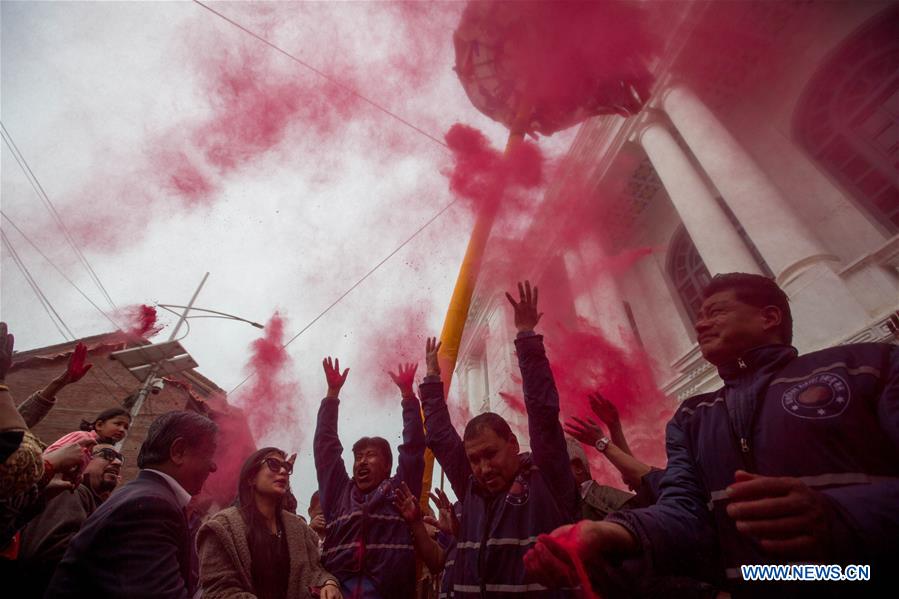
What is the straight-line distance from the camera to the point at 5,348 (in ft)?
6.76

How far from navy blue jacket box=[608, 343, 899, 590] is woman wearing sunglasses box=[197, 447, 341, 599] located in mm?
2226

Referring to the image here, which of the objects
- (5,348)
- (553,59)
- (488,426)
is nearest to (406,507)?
(488,426)

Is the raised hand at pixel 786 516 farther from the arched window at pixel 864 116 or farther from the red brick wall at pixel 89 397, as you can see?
the red brick wall at pixel 89 397

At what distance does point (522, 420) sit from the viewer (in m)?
14.4

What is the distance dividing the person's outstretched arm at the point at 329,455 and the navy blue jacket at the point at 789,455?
2.69 m

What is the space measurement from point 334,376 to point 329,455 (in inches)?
34.2

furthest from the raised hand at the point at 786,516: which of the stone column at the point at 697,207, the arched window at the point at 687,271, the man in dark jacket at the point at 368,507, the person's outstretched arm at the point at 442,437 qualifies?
the arched window at the point at 687,271

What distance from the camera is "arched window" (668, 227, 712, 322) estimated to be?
34.5 ft

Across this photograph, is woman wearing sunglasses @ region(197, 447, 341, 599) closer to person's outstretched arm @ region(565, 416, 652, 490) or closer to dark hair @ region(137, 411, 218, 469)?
dark hair @ region(137, 411, 218, 469)

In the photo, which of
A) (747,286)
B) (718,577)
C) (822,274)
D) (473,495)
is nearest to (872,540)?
(718,577)

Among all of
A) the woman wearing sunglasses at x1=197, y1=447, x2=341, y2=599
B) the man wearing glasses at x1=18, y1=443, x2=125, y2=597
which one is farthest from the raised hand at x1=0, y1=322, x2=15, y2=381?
the woman wearing sunglasses at x1=197, y1=447, x2=341, y2=599

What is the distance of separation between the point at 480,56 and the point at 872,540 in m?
13.3

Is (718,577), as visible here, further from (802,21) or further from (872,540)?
(802,21)

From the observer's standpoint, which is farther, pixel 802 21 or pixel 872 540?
pixel 802 21
